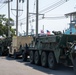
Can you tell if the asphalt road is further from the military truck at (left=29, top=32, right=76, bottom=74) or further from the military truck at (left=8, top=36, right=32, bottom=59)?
the military truck at (left=8, top=36, right=32, bottom=59)

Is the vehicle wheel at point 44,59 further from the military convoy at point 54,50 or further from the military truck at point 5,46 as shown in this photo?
the military truck at point 5,46

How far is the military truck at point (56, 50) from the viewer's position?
51.6 feet

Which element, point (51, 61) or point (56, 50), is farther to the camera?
point (51, 61)

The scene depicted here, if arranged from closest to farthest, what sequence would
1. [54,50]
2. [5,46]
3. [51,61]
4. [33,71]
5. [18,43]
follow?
1. [33,71]
2. [54,50]
3. [51,61]
4. [18,43]
5. [5,46]

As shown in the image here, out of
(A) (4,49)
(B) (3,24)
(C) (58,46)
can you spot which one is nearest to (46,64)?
(C) (58,46)

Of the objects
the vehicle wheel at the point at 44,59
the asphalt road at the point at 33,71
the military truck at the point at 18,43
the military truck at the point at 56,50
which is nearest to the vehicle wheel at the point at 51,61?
the military truck at the point at 56,50

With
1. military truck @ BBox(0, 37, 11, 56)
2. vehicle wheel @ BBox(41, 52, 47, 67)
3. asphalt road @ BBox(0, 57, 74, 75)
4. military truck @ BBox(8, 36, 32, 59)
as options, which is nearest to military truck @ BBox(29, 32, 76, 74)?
vehicle wheel @ BBox(41, 52, 47, 67)

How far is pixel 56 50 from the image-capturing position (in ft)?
55.6

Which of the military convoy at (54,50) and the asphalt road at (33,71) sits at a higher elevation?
the military convoy at (54,50)

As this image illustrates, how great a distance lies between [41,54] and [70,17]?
111 feet

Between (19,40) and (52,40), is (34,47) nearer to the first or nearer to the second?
(52,40)

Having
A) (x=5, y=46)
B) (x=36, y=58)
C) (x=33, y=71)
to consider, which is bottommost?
(x=33, y=71)

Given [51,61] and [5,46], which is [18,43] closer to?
[5,46]

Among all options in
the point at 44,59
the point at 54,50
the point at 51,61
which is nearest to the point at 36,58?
the point at 44,59
